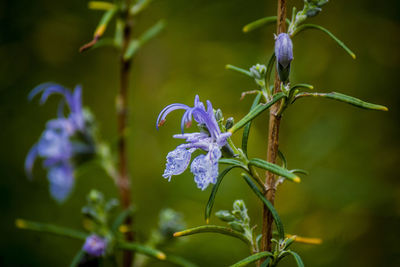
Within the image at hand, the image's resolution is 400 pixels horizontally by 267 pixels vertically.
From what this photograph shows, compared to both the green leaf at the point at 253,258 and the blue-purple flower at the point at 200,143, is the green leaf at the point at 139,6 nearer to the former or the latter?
the blue-purple flower at the point at 200,143

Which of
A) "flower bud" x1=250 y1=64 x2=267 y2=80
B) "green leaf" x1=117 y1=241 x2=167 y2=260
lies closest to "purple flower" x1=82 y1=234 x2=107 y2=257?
"green leaf" x1=117 y1=241 x2=167 y2=260

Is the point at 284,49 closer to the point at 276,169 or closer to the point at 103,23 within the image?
the point at 276,169

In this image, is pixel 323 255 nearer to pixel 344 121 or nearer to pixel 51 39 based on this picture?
pixel 344 121

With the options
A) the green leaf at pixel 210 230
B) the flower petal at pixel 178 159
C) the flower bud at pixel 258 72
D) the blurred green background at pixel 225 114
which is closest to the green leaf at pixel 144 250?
the green leaf at pixel 210 230

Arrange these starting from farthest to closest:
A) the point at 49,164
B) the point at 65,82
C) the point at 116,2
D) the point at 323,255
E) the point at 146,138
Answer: the point at 65,82 → the point at 146,138 → the point at 323,255 → the point at 49,164 → the point at 116,2

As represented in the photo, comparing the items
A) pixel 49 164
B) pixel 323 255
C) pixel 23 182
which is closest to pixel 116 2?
pixel 49 164

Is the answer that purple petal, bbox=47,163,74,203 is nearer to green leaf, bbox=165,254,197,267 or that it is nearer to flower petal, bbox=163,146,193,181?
green leaf, bbox=165,254,197,267

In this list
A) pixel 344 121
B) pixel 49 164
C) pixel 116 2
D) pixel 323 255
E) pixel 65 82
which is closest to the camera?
pixel 116 2
